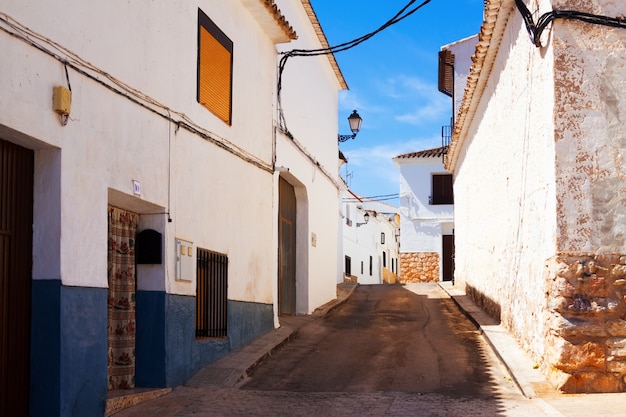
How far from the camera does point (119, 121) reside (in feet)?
25.0

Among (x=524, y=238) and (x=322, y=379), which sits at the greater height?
(x=524, y=238)

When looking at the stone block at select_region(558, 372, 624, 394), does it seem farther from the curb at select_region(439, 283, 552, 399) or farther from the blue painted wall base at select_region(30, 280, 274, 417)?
the blue painted wall base at select_region(30, 280, 274, 417)

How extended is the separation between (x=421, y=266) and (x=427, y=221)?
1761 millimetres

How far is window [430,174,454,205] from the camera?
31.4 metres

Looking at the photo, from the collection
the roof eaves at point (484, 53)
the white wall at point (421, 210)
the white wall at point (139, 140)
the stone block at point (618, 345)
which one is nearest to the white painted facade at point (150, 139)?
the white wall at point (139, 140)

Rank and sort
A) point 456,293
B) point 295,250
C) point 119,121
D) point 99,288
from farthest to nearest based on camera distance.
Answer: point 456,293
point 295,250
point 119,121
point 99,288

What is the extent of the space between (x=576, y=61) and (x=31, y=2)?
17.4 feet

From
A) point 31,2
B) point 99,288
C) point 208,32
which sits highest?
point 208,32

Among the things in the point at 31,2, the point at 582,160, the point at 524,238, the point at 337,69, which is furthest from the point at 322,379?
the point at 337,69

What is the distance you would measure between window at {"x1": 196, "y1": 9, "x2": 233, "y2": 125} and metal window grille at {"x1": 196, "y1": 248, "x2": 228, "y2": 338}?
1887 mm

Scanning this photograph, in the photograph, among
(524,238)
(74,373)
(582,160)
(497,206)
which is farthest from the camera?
(497,206)

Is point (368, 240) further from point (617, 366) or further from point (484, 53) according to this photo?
point (617, 366)

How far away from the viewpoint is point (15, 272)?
6.32m

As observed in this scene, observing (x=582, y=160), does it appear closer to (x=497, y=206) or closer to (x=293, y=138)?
(x=497, y=206)
